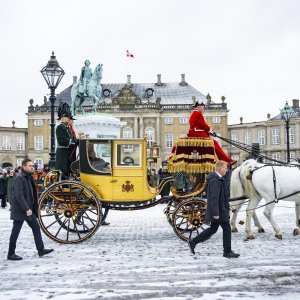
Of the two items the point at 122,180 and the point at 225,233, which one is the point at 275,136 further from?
the point at 225,233

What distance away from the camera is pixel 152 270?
6.30m

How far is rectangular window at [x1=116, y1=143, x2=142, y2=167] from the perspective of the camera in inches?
353

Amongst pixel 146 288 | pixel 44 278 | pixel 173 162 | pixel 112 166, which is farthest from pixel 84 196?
pixel 146 288

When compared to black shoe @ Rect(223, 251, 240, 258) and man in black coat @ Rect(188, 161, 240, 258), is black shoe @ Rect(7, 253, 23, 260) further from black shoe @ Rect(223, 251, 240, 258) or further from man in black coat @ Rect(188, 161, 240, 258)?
black shoe @ Rect(223, 251, 240, 258)

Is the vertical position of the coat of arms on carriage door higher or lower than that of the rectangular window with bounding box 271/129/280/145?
lower

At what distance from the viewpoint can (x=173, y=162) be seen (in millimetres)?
8922

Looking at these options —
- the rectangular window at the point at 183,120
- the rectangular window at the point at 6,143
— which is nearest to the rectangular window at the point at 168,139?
the rectangular window at the point at 183,120

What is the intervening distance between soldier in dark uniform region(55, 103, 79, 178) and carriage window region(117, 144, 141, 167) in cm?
85

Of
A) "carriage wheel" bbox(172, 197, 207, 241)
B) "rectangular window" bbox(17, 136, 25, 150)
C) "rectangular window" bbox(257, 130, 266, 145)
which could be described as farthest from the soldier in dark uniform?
→ "rectangular window" bbox(17, 136, 25, 150)

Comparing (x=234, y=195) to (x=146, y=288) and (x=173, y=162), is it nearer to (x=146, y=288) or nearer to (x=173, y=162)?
(x=173, y=162)

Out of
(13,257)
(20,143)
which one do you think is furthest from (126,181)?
(20,143)

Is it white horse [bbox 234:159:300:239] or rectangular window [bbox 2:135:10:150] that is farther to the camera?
rectangular window [bbox 2:135:10:150]

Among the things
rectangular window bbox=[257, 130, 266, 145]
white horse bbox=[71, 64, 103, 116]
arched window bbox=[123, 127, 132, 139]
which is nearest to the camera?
white horse bbox=[71, 64, 103, 116]

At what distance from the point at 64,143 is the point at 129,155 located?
1257 mm
